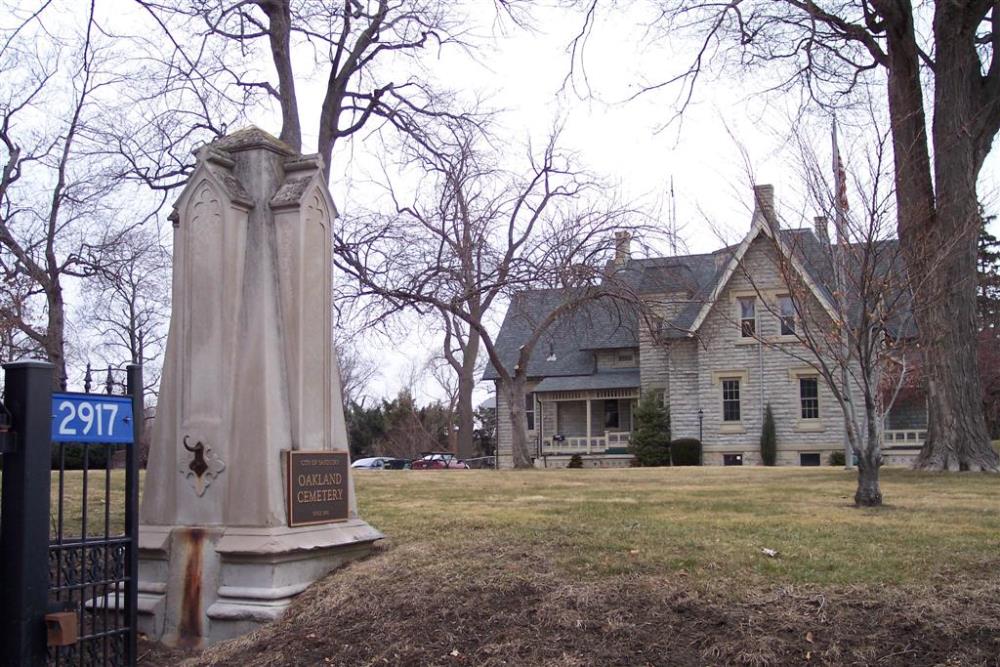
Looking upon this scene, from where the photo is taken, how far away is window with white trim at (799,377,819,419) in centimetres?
3850

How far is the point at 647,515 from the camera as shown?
30.6ft

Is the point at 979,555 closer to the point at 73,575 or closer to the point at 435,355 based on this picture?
the point at 73,575

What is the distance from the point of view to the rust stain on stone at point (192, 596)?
7.17 m

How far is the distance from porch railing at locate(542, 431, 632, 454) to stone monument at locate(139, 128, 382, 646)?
3628 cm

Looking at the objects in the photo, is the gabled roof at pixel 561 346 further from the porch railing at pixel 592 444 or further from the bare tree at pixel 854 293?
the bare tree at pixel 854 293

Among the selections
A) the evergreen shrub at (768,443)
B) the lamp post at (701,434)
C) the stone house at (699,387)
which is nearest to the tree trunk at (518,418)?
the stone house at (699,387)

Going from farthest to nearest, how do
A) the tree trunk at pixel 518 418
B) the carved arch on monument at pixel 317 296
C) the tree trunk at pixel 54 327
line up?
the tree trunk at pixel 518 418
the tree trunk at pixel 54 327
the carved arch on monument at pixel 317 296

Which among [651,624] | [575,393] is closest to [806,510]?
[651,624]

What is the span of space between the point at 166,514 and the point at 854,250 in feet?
22.8

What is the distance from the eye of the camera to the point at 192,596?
7250 millimetres

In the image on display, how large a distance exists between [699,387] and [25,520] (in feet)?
120

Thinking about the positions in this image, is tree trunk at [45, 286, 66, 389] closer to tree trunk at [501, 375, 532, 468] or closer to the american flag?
tree trunk at [501, 375, 532, 468]

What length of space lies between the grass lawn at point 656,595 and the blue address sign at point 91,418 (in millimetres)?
1727

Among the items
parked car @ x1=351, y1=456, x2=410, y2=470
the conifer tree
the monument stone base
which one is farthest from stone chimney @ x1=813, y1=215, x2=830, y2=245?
parked car @ x1=351, y1=456, x2=410, y2=470
